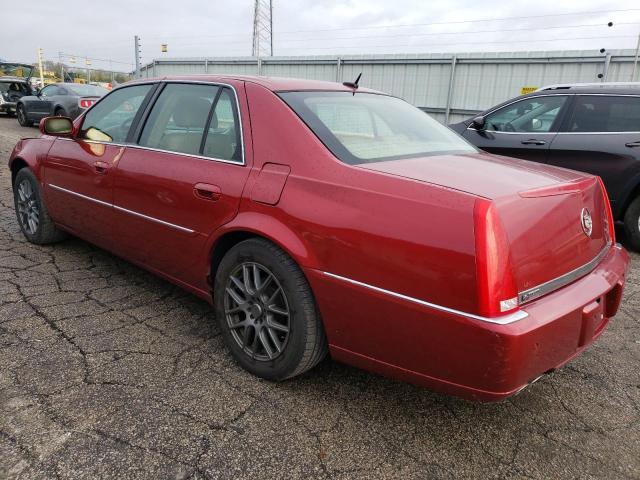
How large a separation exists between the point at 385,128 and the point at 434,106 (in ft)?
35.0

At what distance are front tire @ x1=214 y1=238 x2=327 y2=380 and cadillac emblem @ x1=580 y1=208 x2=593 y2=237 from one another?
119 centimetres

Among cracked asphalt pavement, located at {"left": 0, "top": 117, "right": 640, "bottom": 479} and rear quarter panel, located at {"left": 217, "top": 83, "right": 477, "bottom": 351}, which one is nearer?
rear quarter panel, located at {"left": 217, "top": 83, "right": 477, "bottom": 351}

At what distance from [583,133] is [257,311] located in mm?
4358

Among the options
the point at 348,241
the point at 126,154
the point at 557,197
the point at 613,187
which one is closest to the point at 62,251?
the point at 126,154

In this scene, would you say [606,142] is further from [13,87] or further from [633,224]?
[13,87]

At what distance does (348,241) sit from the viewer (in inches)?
78.6

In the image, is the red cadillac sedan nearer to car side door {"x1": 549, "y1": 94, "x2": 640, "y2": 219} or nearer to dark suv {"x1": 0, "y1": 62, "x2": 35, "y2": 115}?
car side door {"x1": 549, "y1": 94, "x2": 640, "y2": 219}

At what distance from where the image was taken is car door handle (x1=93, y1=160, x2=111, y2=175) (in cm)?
332

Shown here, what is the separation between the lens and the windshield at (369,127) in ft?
7.73

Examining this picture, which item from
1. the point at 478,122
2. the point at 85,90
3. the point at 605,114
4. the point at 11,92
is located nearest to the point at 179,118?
the point at 478,122

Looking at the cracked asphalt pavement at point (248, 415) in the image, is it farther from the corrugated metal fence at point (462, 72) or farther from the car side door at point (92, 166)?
the corrugated metal fence at point (462, 72)

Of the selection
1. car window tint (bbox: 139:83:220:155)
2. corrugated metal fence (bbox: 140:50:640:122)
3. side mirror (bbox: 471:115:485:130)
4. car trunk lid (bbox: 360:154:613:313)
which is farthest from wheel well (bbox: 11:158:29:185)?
corrugated metal fence (bbox: 140:50:640:122)

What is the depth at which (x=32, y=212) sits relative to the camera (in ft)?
14.4

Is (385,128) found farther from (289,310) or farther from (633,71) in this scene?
(633,71)
